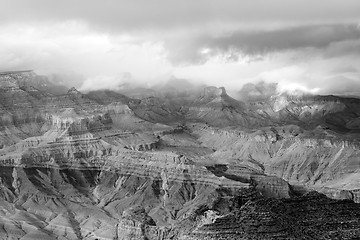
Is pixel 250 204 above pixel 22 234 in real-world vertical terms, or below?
above

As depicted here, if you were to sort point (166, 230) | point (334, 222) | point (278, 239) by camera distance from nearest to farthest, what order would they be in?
1. point (278, 239)
2. point (334, 222)
3. point (166, 230)

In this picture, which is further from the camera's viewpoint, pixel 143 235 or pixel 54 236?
pixel 54 236

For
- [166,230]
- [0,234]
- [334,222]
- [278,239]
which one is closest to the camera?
[278,239]

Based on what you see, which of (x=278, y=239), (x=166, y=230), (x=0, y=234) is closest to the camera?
(x=278, y=239)

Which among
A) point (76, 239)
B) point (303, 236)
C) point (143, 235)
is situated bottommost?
Answer: point (76, 239)

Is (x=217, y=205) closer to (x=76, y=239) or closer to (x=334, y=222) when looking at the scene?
(x=334, y=222)

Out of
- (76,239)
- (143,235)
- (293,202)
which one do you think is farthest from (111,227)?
(293,202)

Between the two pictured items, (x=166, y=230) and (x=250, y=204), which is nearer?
(x=250, y=204)

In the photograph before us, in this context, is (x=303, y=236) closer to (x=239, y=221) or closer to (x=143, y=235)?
(x=239, y=221)

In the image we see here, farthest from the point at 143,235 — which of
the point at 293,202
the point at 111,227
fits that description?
the point at 111,227
